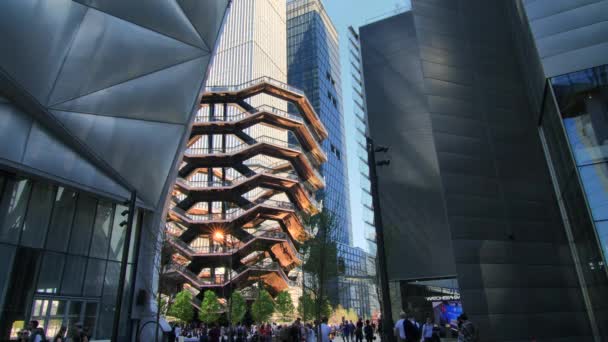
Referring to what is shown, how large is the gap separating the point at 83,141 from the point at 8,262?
16.7 ft

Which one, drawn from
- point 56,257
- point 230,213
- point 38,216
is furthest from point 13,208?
point 230,213

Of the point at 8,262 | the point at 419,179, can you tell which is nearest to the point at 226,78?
the point at 419,179

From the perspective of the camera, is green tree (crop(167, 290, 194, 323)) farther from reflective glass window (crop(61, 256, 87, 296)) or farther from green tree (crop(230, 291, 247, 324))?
reflective glass window (crop(61, 256, 87, 296))

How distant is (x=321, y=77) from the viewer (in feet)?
327

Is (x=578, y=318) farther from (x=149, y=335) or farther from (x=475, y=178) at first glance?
(x=149, y=335)

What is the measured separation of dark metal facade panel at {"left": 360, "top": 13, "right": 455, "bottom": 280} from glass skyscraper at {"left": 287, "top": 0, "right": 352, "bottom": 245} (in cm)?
5860

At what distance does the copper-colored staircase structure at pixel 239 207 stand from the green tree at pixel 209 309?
2360 mm

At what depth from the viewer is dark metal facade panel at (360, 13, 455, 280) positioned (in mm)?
27156

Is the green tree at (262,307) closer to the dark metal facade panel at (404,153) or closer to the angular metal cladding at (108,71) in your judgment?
the dark metal facade panel at (404,153)

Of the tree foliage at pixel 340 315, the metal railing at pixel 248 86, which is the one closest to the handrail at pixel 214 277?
the metal railing at pixel 248 86

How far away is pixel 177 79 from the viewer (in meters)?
18.0

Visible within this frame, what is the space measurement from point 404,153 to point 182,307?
2799 centimetres

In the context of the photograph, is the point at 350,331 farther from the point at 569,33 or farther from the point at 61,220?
the point at 569,33

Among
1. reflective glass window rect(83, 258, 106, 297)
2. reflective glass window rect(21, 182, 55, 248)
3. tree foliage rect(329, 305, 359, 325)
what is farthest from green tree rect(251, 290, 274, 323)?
reflective glass window rect(21, 182, 55, 248)
